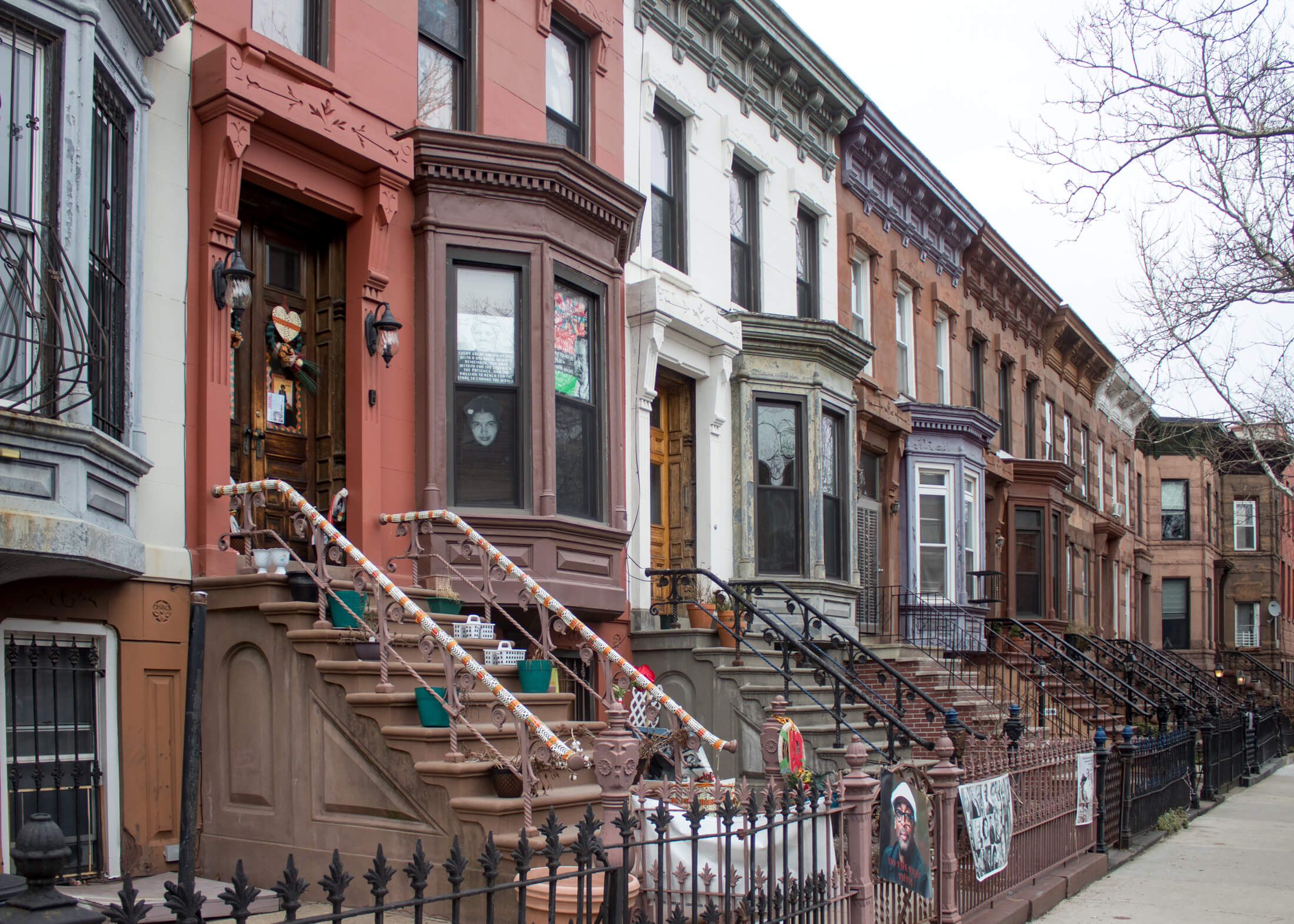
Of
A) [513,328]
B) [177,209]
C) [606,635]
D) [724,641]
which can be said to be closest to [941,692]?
[724,641]

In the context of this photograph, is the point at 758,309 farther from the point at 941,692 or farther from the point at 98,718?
the point at 98,718

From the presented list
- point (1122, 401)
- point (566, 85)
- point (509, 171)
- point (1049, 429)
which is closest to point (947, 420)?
point (566, 85)

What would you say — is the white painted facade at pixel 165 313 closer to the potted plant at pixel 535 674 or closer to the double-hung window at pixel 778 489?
the potted plant at pixel 535 674

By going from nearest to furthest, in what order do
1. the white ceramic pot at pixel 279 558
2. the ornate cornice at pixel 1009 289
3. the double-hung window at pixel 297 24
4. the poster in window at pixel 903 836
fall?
the poster in window at pixel 903 836
the white ceramic pot at pixel 279 558
the double-hung window at pixel 297 24
the ornate cornice at pixel 1009 289

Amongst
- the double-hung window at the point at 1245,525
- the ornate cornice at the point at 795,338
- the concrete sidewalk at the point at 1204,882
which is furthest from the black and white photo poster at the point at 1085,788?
the double-hung window at the point at 1245,525

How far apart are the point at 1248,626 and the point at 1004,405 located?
31661 mm

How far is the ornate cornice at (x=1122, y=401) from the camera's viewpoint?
3634cm

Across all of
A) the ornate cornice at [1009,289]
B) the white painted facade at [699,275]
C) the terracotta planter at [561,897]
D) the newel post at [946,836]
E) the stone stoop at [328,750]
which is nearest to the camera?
the terracotta planter at [561,897]

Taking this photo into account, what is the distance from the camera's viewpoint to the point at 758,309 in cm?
1705

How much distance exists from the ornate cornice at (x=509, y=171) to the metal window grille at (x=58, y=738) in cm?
524

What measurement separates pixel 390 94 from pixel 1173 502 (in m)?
45.0

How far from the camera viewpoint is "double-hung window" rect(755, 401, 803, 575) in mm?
16188

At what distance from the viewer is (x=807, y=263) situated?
1888cm

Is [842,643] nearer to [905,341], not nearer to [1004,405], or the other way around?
[905,341]
